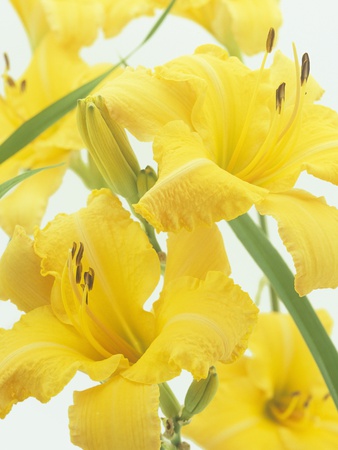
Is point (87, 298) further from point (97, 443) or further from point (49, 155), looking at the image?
point (49, 155)

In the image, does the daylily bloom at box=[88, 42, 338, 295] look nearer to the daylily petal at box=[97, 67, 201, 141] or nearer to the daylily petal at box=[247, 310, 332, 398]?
the daylily petal at box=[97, 67, 201, 141]

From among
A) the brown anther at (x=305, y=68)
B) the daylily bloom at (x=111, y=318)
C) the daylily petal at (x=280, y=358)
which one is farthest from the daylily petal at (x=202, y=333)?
the daylily petal at (x=280, y=358)

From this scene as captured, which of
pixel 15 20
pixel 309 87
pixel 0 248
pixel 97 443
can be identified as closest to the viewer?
pixel 97 443

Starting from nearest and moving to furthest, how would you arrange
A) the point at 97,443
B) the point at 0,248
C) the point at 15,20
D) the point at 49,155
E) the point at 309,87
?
the point at 97,443 < the point at 309,87 < the point at 49,155 < the point at 0,248 < the point at 15,20

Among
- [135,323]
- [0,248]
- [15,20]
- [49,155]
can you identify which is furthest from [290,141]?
[15,20]

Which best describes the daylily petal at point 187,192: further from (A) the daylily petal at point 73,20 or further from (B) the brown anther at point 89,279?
(A) the daylily petal at point 73,20

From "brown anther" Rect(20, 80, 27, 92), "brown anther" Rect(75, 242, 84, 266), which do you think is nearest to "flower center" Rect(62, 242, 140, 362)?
"brown anther" Rect(75, 242, 84, 266)

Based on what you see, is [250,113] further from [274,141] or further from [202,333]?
[202,333]
